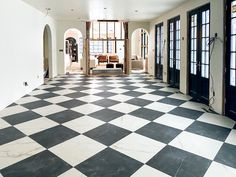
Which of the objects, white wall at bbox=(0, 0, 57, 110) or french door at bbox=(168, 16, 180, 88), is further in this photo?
french door at bbox=(168, 16, 180, 88)

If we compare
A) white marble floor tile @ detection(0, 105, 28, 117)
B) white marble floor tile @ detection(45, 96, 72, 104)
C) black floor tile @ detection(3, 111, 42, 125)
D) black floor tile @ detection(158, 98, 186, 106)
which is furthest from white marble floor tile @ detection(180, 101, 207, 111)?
white marble floor tile @ detection(0, 105, 28, 117)

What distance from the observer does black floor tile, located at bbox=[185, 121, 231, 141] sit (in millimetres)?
3545

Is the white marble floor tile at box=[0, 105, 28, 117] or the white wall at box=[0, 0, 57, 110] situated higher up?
the white wall at box=[0, 0, 57, 110]

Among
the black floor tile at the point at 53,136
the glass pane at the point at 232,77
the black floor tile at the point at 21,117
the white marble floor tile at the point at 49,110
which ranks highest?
the glass pane at the point at 232,77

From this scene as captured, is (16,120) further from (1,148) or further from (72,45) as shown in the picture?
(72,45)

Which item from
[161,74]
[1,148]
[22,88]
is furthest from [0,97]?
[161,74]

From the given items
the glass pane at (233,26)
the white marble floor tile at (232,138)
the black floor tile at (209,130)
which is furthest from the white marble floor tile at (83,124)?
the glass pane at (233,26)

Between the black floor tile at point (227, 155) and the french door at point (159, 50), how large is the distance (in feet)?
21.9

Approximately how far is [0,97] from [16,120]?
1027 millimetres

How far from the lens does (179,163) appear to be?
8.90 feet

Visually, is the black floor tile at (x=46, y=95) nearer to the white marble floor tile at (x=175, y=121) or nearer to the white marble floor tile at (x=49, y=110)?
the white marble floor tile at (x=49, y=110)

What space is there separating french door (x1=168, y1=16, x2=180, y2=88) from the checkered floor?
2198 mm

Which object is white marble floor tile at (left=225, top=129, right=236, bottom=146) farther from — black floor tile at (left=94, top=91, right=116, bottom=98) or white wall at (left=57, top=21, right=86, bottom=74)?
white wall at (left=57, top=21, right=86, bottom=74)

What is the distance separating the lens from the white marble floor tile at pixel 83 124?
3.88m
